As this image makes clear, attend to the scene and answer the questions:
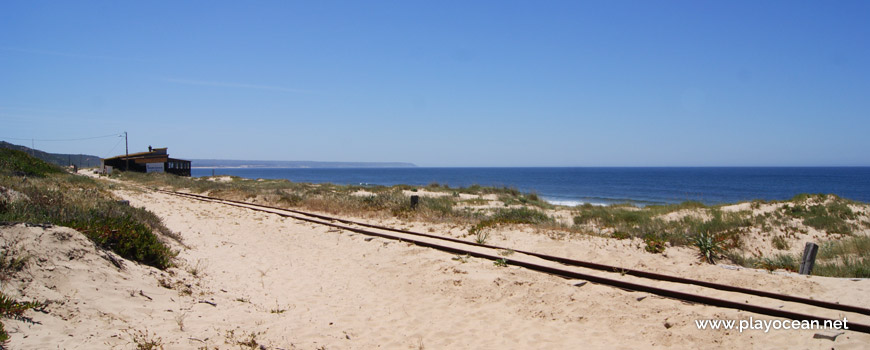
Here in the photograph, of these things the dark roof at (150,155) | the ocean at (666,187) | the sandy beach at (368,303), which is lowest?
the ocean at (666,187)

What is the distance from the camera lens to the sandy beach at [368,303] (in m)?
5.25

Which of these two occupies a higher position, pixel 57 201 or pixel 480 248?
pixel 57 201

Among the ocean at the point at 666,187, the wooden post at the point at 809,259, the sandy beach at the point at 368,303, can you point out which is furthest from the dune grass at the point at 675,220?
the ocean at the point at 666,187

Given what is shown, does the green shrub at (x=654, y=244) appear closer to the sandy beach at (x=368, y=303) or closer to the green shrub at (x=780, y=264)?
the sandy beach at (x=368, y=303)

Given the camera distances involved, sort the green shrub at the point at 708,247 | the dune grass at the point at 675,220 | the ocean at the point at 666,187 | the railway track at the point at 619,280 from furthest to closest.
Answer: the ocean at the point at 666,187, the dune grass at the point at 675,220, the green shrub at the point at 708,247, the railway track at the point at 619,280

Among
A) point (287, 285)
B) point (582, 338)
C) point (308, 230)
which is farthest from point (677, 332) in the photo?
point (308, 230)

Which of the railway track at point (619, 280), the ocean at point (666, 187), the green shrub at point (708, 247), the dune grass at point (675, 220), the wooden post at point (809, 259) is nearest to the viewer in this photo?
the railway track at point (619, 280)

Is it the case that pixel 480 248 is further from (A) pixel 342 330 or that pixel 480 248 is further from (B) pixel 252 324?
(B) pixel 252 324

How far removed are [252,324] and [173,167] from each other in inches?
2253

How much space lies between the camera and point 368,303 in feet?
25.6

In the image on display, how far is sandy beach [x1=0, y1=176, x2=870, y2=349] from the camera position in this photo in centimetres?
525

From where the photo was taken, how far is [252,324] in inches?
239

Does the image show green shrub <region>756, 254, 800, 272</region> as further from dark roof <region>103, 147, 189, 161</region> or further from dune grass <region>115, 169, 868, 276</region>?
dark roof <region>103, 147, 189, 161</region>

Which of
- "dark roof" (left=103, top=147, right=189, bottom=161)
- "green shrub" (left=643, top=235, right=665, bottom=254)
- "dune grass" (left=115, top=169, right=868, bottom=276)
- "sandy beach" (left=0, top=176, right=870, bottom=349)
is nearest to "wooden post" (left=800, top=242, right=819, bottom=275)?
"dune grass" (left=115, top=169, right=868, bottom=276)
